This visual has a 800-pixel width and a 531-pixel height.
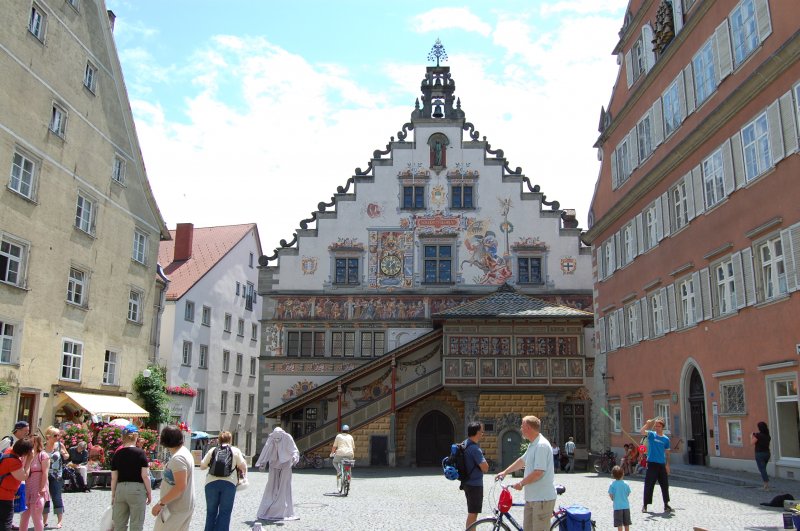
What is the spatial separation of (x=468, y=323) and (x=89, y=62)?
1635cm

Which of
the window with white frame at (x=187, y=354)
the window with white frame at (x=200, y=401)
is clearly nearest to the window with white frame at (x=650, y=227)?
the window with white frame at (x=187, y=354)

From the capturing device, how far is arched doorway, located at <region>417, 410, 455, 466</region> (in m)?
32.0

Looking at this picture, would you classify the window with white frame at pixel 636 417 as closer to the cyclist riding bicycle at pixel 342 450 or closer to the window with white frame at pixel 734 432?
the window with white frame at pixel 734 432

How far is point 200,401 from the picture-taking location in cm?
4028

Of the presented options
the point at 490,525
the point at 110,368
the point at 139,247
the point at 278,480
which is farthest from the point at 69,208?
the point at 490,525

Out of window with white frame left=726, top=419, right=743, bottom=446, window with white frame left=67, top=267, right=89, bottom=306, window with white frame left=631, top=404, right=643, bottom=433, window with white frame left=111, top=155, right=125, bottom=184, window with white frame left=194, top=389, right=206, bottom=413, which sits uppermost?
window with white frame left=111, top=155, right=125, bottom=184

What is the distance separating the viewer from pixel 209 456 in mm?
9508

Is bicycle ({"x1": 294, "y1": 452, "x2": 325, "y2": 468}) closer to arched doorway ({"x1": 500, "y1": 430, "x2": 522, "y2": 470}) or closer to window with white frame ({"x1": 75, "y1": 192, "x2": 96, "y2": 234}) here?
arched doorway ({"x1": 500, "y1": 430, "x2": 522, "y2": 470})

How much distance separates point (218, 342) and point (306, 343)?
963 centimetres

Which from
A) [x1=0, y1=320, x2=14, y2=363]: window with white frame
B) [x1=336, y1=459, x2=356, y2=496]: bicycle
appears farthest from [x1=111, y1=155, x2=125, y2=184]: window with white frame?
[x1=336, y1=459, x2=356, y2=496]: bicycle

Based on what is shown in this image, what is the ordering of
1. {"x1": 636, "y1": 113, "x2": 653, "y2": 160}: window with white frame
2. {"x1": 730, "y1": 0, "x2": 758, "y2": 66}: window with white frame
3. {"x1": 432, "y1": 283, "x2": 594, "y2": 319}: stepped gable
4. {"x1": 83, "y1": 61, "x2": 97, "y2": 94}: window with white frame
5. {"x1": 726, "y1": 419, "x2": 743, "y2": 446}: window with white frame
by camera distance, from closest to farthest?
{"x1": 730, "y1": 0, "x2": 758, "y2": 66}: window with white frame, {"x1": 726, "y1": 419, "x2": 743, "y2": 446}: window with white frame, {"x1": 636, "y1": 113, "x2": 653, "y2": 160}: window with white frame, {"x1": 83, "y1": 61, "x2": 97, "y2": 94}: window with white frame, {"x1": 432, "y1": 283, "x2": 594, "y2": 319}: stepped gable

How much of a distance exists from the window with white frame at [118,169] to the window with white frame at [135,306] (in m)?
3.98

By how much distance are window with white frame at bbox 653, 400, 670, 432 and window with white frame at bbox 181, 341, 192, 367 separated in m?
24.0

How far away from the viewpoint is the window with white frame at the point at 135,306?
2747 centimetres
